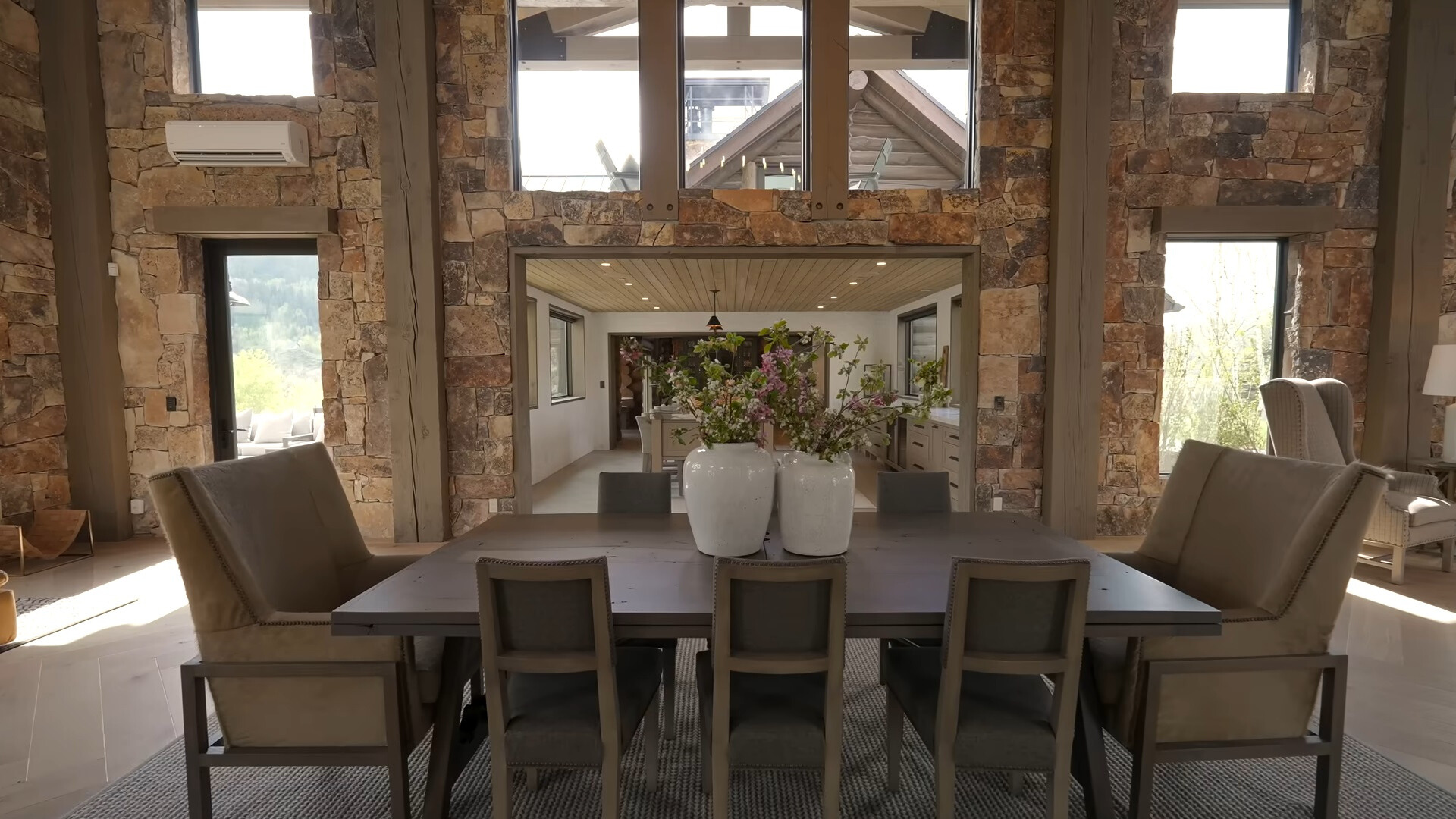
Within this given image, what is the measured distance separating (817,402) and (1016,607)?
2.34 feet

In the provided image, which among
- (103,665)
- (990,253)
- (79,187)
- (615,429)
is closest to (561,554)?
(103,665)

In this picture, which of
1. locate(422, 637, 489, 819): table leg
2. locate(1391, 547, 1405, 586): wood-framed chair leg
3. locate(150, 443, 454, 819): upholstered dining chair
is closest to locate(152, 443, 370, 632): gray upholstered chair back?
locate(150, 443, 454, 819): upholstered dining chair

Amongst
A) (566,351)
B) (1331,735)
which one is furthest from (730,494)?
(566,351)

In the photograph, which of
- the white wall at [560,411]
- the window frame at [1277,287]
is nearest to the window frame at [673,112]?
the window frame at [1277,287]

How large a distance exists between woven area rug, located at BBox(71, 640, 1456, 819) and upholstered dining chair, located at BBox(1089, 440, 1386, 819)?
0.94 ft

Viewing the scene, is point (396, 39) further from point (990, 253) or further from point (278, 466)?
point (990, 253)

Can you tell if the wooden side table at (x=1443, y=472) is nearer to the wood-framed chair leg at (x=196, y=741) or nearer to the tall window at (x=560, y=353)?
the wood-framed chair leg at (x=196, y=741)

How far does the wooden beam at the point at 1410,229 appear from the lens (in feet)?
13.6

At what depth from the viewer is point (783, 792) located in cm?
193

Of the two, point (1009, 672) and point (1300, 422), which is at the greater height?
point (1300, 422)

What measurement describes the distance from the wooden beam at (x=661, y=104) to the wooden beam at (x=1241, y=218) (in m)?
3.27

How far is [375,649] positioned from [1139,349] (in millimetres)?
4721

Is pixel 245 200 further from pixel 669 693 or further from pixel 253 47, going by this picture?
pixel 669 693

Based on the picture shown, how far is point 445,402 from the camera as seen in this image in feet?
14.3
